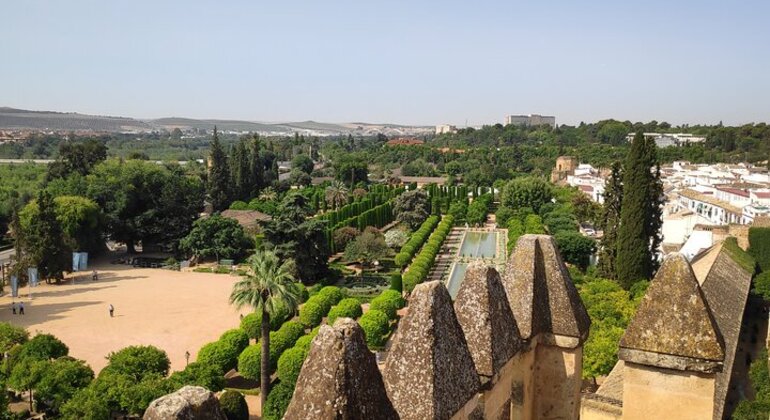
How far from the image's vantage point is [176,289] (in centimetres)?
4153

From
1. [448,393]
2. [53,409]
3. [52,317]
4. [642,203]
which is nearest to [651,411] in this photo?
[448,393]

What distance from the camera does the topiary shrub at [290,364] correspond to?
23.0 m

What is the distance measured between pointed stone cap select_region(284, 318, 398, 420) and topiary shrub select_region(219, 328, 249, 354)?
22068 mm

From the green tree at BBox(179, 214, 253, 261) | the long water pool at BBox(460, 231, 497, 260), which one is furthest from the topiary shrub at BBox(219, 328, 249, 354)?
the long water pool at BBox(460, 231, 497, 260)

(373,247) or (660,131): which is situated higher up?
(660,131)

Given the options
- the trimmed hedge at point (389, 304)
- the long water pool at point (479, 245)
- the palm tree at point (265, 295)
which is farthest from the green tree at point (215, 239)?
the palm tree at point (265, 295)

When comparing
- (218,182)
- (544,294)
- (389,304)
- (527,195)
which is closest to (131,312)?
(389,304)

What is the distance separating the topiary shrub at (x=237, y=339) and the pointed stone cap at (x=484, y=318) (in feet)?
67.9

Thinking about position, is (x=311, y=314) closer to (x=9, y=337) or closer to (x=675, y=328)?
(x=9, y=337)

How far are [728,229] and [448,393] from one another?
4303cm

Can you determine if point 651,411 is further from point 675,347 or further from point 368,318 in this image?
point 368,318

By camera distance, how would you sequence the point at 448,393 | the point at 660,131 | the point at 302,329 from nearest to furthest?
1. the point at 448,393
2. the point at 302,329
3. the point at 660,131

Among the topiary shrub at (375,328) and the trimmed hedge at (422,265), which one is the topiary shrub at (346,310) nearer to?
the topiary shrub at (375,328)

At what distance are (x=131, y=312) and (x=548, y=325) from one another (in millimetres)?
33311
